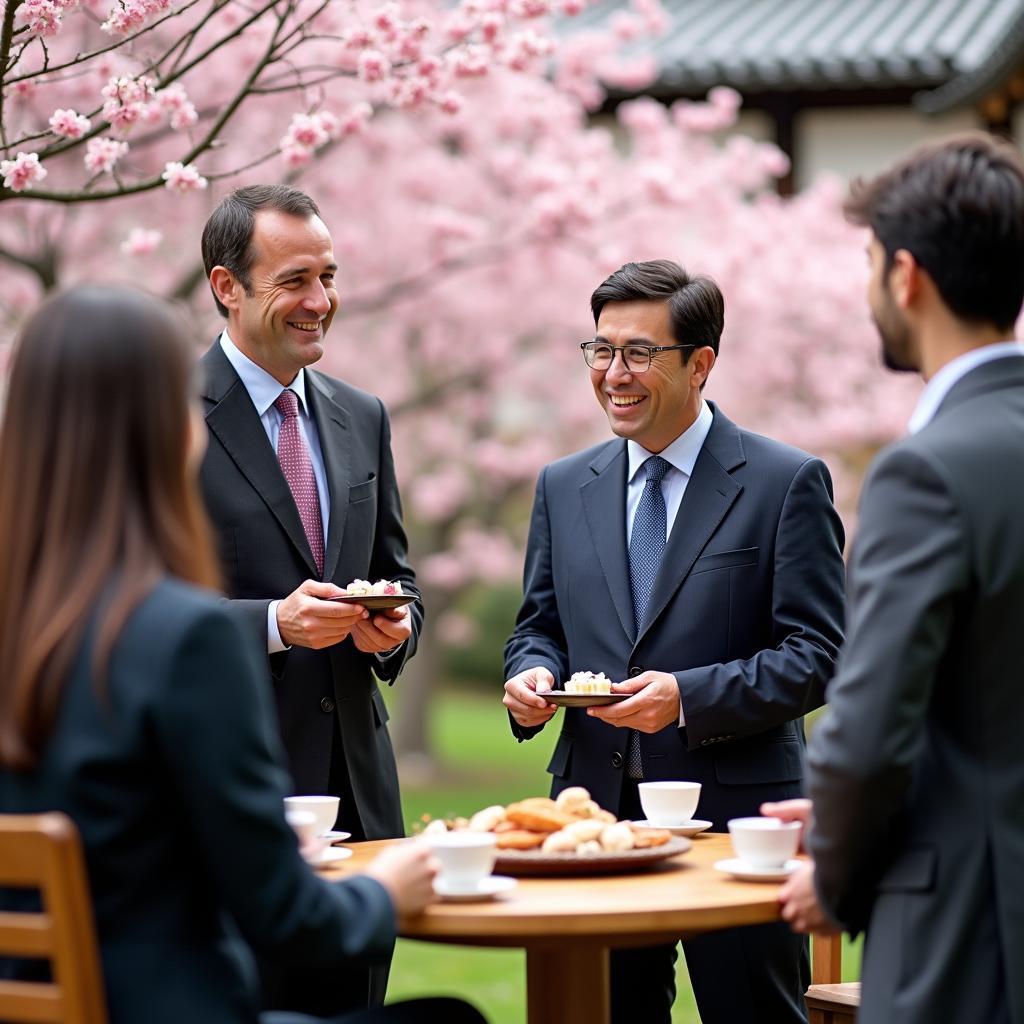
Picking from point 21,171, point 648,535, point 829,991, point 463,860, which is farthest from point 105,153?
point 829,991

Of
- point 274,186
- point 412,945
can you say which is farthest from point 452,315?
point 274,186

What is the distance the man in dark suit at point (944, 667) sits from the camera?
2.32 m

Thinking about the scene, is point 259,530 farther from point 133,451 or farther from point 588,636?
point 133,451

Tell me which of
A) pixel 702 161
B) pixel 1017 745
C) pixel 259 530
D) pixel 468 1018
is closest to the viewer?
pixel 1017 745

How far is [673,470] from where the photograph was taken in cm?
392

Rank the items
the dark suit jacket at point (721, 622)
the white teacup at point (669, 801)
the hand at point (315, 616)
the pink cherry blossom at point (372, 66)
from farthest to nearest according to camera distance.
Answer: the pink cherry blossom at point (372, 66)
the dark suit jacket at point (721, 622)
the hand at point (315, 616)
the white teacup at point (669, 801)

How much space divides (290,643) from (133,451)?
1.49 metres

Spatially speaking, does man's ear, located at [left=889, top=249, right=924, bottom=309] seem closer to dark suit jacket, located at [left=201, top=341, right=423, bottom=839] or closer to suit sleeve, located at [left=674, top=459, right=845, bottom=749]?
suit sleeve, located at [left=674, top=459, right=845, bottom=749]

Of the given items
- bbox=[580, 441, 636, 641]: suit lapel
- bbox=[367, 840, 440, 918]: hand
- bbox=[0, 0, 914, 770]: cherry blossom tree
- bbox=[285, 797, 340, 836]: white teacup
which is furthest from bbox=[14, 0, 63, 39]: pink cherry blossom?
bbox=[0, 0, 914, 770]: cherry blossom tree

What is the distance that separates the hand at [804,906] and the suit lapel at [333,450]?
5.17 ft

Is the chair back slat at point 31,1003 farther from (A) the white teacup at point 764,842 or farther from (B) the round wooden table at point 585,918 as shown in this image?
(A) the white teacup at point 764,842

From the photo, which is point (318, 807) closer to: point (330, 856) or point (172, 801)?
point (330, 856)

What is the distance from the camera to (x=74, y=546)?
2102 millimetres

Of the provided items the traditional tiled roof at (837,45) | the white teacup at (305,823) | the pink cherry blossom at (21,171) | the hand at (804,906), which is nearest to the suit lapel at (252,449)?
the pink cherry blossom at (21,171)
